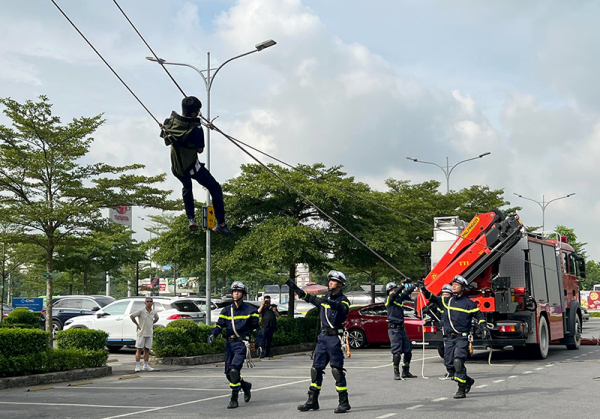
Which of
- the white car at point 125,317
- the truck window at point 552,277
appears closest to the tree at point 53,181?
the white car at point 125,317

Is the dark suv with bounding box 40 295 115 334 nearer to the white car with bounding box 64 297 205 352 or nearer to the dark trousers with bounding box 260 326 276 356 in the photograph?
the white car with bounding box 64 297 205 352

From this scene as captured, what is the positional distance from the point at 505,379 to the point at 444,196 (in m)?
26.1

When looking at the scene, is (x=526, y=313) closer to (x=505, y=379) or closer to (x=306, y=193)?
(x=505, y=379)

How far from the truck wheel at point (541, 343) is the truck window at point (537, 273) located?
60cm

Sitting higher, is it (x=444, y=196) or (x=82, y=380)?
(x=444, y=196)

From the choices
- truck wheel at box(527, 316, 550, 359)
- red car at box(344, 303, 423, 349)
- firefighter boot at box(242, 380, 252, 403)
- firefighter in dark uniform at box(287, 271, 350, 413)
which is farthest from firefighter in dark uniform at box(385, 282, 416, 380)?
red car at box(344, 303, 423, 349)

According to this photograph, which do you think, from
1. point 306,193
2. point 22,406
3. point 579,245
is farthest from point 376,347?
point 579,245

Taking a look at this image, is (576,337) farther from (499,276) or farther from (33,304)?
(33,304)

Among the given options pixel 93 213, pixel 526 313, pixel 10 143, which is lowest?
pixel 526 313

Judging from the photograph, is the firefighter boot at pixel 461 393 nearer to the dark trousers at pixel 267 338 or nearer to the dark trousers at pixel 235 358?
the dark trousers at pixel 235 358

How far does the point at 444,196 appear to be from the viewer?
39.1 metres

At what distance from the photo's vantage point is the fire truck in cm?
1678

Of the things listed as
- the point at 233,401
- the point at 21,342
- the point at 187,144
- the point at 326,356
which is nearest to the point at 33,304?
the point at 21,342

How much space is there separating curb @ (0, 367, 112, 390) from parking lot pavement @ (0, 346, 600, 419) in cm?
33
